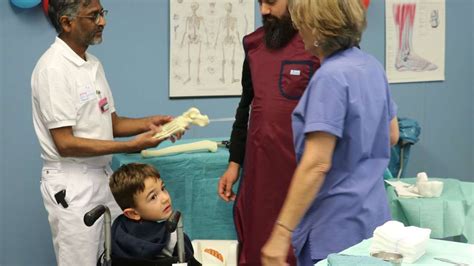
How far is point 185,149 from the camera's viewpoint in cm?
322

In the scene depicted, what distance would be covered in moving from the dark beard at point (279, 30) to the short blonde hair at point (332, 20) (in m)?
0.56

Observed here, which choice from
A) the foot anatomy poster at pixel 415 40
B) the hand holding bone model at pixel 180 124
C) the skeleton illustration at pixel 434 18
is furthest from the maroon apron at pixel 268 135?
the skeleton illustration at pixel 434 18

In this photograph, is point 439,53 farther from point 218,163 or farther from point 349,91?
point 349,91

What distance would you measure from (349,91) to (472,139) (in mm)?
3537

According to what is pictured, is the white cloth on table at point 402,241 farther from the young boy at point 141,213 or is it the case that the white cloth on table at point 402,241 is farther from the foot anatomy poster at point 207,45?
the foot anatomy poster at point 207,45

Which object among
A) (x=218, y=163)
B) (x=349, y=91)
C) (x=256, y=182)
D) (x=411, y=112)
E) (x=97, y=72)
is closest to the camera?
(x=349, y=91)

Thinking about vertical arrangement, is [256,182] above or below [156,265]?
above

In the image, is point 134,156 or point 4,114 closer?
point 134,156

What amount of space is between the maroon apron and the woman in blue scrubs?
0.48 m

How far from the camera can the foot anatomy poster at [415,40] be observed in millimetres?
4621

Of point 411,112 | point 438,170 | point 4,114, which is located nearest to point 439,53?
point 411,112

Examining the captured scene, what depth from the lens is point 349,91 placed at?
1.92 metres

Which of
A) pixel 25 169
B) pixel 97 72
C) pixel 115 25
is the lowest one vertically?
pixel 25 169

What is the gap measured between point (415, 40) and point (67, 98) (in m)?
2.80
